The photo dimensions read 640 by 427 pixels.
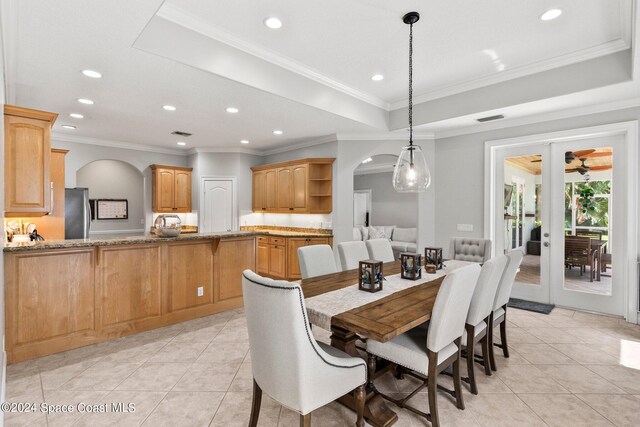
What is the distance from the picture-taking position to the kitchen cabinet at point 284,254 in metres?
5.70

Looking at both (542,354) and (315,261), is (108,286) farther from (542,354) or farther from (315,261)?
(542,354)

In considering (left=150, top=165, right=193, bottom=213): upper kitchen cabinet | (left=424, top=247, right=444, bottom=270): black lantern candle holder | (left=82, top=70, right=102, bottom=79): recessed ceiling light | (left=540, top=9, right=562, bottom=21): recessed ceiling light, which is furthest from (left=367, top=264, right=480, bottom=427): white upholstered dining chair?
(left=150, top=165, right=193, bottom=213): upper kitchen cabinet

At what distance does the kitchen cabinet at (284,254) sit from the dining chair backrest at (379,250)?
1911mm

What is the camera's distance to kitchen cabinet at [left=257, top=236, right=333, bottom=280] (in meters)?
5.70

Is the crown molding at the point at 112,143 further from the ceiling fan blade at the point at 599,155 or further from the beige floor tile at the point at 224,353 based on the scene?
the ceiling fan blade at the point at 599,155

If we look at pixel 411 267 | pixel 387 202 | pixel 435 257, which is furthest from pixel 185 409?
pixel 387 202

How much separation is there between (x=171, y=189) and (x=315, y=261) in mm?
4948

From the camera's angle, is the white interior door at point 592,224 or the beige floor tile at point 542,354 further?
the white interior door at point 592,224

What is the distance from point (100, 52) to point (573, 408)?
447 centimetres

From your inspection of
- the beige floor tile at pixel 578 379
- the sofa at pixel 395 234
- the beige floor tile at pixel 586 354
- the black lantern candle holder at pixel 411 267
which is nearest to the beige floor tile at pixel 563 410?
the beige floor tile at pixel 578 379

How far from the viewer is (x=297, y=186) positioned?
19.7 ft

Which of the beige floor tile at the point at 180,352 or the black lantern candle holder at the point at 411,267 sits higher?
the black lantern candle holder at the point at 411,267

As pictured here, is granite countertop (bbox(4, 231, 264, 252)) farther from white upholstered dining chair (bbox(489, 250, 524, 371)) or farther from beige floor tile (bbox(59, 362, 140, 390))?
white upholstered dining chair (bbox(489, 250, 524, 371))

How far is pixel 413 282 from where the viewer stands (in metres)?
2.61
